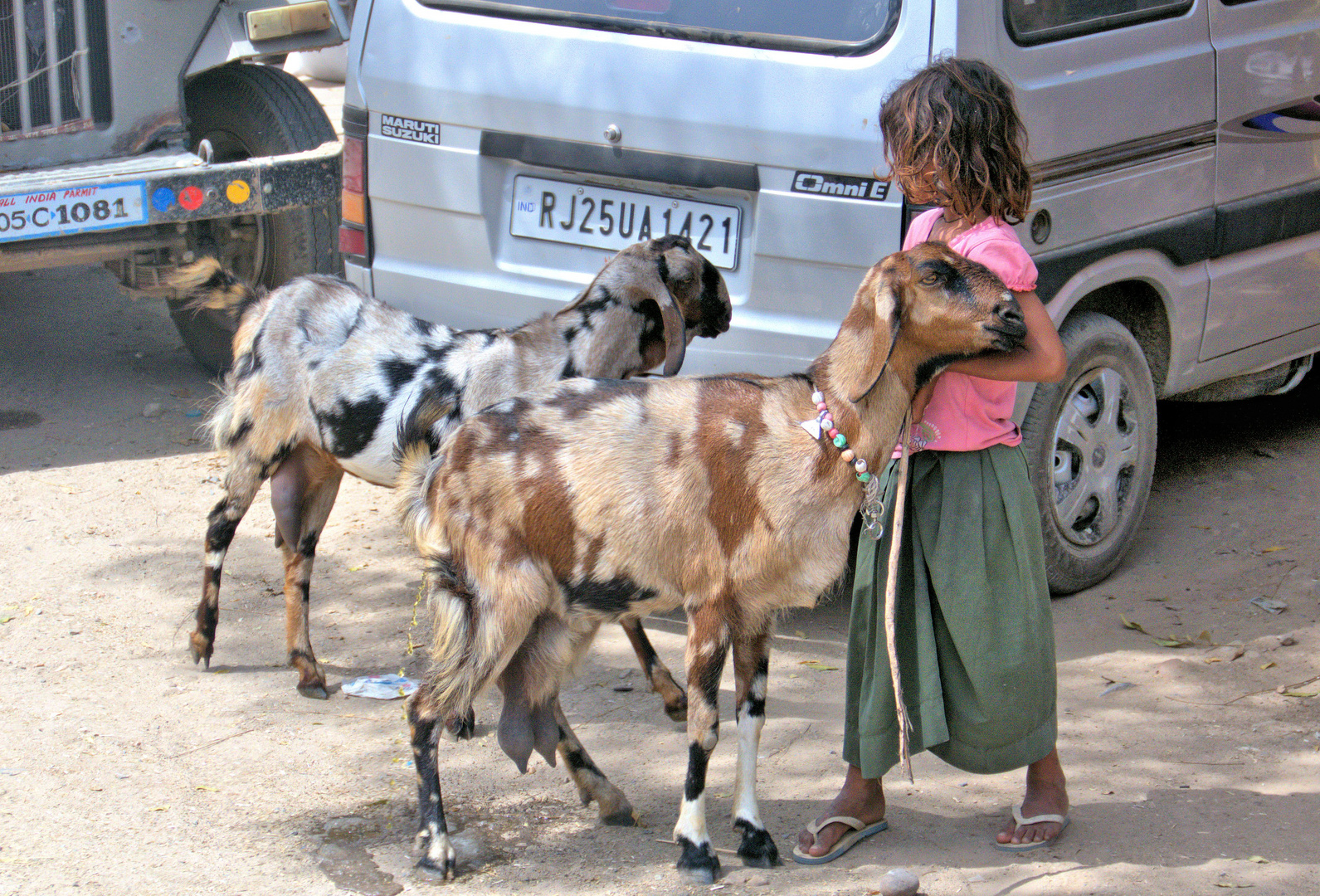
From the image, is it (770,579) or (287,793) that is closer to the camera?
(770,579)

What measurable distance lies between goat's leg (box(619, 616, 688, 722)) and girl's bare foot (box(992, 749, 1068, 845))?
878mm

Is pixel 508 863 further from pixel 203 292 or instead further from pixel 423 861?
pixel 203 292

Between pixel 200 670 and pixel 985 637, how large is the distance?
→ 8.72ft

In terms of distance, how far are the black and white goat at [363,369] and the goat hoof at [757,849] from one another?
2.76ft

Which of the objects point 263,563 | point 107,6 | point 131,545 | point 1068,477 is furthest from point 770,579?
point 107,6

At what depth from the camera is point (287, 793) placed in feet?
12.1

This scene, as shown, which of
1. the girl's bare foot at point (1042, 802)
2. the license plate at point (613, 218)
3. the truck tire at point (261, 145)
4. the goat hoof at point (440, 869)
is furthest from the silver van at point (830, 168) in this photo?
the truck tire at point (261, 145)

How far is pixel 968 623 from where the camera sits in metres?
3.19

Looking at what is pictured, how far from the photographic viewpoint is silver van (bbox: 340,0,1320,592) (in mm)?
4035

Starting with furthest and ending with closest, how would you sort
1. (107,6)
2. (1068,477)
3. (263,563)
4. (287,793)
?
(107,6)
(263,563)
(1068,477)
(287,793)

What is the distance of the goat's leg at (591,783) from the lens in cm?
353

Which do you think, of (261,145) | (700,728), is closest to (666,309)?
(700,728)

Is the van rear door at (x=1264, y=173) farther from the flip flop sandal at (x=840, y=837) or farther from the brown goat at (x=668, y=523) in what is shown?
the flip flop sandal at (x=840, y=837)

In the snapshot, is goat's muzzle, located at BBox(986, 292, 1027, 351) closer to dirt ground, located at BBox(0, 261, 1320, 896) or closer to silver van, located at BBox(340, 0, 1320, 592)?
silver van, located at BBox(340, 0, 1320, 592)
